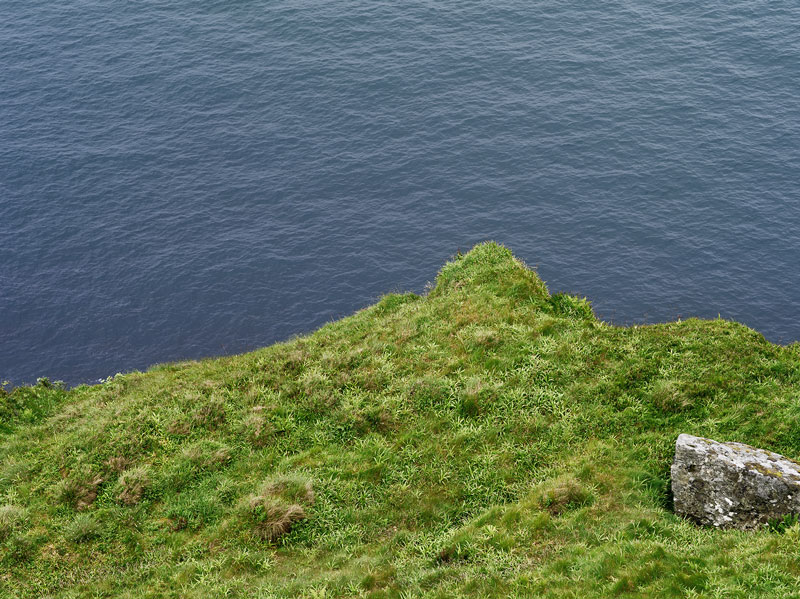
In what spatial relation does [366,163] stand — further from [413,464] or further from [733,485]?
[733,485]

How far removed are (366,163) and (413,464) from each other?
65332mm

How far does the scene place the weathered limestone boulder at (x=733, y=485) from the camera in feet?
63.0

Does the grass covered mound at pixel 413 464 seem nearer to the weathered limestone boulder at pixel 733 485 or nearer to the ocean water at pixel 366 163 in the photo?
the weathered limestone boulder at pixel 733 485

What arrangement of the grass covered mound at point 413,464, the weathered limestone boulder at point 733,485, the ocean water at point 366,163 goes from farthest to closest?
the ocean water at point 366,163 → the weathered limestone boulder at point 733,485 → the grass covered mound at point 413,464

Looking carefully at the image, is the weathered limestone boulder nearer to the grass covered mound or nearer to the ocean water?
the grass covered mound

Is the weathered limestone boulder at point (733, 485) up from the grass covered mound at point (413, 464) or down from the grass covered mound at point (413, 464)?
up

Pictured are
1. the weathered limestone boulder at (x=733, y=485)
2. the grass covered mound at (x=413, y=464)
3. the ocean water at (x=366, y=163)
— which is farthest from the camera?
the ocean water at (x=366, y=163)

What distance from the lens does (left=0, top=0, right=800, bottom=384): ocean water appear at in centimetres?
6838

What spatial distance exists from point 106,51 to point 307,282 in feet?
200

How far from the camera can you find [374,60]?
101562 millimetres

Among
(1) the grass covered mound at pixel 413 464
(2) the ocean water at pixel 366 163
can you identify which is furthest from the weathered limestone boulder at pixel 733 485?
(2) the ocean water at pixel 366 163

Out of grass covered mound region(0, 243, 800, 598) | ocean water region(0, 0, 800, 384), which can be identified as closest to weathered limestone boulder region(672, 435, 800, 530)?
grass covered mound region(0, 243, 800, 598)

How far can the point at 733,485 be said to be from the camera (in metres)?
19.7

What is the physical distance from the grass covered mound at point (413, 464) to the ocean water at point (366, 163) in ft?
115
